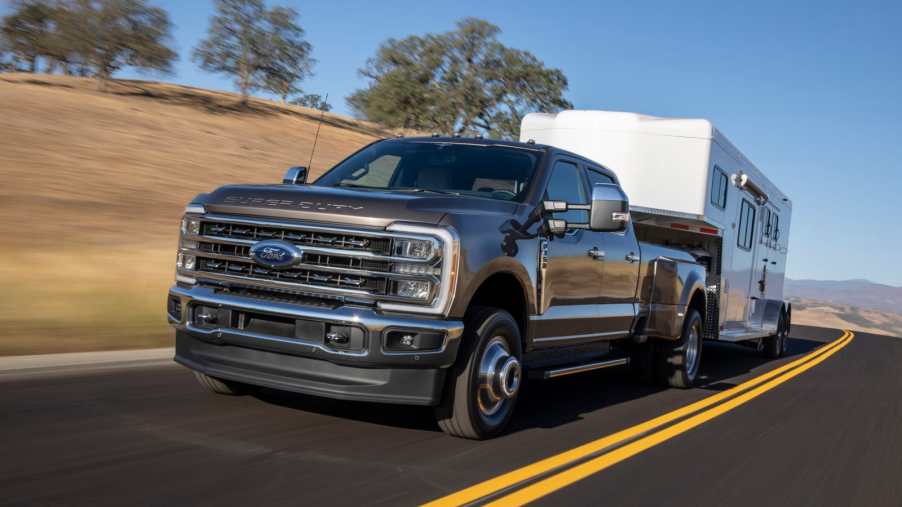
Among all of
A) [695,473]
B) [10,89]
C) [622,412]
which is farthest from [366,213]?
[10,89]

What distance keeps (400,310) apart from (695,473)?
218 cm

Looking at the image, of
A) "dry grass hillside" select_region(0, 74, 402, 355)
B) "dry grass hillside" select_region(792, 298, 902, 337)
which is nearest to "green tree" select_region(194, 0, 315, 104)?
"dry grass hillside" select_region(0, 74, 402, 355)

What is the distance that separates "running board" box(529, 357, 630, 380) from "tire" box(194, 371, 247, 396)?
2166mm

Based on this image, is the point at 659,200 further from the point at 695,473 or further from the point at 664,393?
the point at 695,473

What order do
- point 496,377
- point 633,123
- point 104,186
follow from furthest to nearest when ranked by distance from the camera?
point 104,186 → point 633,123 → point 496,377

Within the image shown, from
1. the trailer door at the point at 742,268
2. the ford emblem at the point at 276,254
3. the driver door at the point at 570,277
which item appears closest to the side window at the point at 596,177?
the driver door at the point at 570,277

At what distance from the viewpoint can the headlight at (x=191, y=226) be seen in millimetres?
6152

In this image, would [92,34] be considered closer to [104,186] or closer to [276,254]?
[104,186]

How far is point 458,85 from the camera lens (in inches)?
2104

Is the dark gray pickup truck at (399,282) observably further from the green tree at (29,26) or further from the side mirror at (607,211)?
the green tree at (29,26)

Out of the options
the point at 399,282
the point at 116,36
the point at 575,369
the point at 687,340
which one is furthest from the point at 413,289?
the point at 116,36

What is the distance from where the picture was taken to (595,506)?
489cm

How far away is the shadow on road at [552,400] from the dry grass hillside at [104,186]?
317cm

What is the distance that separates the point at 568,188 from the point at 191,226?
3.09 metres
